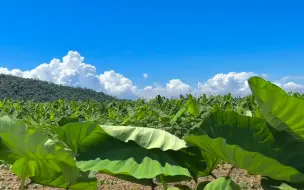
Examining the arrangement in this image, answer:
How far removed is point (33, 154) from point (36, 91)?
3951 centimetres

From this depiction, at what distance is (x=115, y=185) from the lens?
16.2 feet

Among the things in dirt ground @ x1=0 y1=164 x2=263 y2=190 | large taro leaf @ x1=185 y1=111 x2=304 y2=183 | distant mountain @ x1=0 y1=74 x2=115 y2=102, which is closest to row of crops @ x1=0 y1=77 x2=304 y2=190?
large taro leaf @ x1=185 y1=111 x2=304 y2=183

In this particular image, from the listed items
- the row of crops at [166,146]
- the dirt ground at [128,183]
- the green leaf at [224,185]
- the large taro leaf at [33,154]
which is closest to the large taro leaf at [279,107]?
the row of crops at [166,146]

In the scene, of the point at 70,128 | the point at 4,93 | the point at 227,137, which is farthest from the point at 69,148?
the point at 4,93

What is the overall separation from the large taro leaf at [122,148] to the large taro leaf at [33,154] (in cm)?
4

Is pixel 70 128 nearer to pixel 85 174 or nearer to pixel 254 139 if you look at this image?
pixel 85 174

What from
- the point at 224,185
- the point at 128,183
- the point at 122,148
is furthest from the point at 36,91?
the point at 224,185

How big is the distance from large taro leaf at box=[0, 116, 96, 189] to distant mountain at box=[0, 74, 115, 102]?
3602 centimetres

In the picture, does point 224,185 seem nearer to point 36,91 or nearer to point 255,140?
point 255,140

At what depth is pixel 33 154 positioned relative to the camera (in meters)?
0.89

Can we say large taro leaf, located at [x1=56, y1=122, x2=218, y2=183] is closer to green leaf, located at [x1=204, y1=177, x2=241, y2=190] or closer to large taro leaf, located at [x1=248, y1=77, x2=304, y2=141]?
green leaf, located at [x1=204, y1=177, x2=241, y2=190]

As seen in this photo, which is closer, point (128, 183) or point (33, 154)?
point (33, 154)

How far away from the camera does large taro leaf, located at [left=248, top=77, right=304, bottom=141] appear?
2.95ft

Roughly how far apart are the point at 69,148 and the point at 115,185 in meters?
4.08
